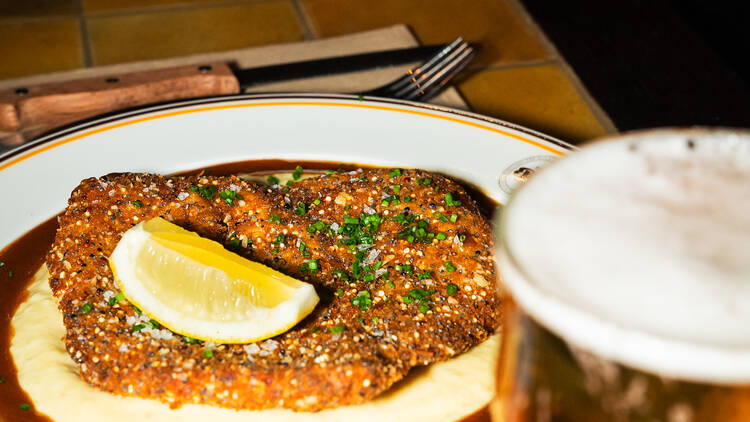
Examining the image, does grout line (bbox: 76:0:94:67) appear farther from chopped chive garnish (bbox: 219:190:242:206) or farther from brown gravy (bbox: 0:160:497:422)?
chopped chive garnish (bbox: 219:190:242:206)

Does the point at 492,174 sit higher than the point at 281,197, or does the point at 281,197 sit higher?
the point at 281,197

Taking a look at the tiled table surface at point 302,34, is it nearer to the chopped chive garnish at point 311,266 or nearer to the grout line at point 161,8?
the grout line at point 161,8

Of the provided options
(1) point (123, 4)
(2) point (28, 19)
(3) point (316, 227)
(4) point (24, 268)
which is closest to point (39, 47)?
(2) point (28, 19)

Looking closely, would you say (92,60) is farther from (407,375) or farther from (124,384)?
(407,375)

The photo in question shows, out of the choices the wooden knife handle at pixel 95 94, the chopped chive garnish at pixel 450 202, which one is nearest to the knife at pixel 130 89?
the wooden knife handle at pixel 95 94

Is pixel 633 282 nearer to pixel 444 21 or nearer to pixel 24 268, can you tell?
pixel 24 268

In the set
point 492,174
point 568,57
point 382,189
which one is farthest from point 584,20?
point 382,189
